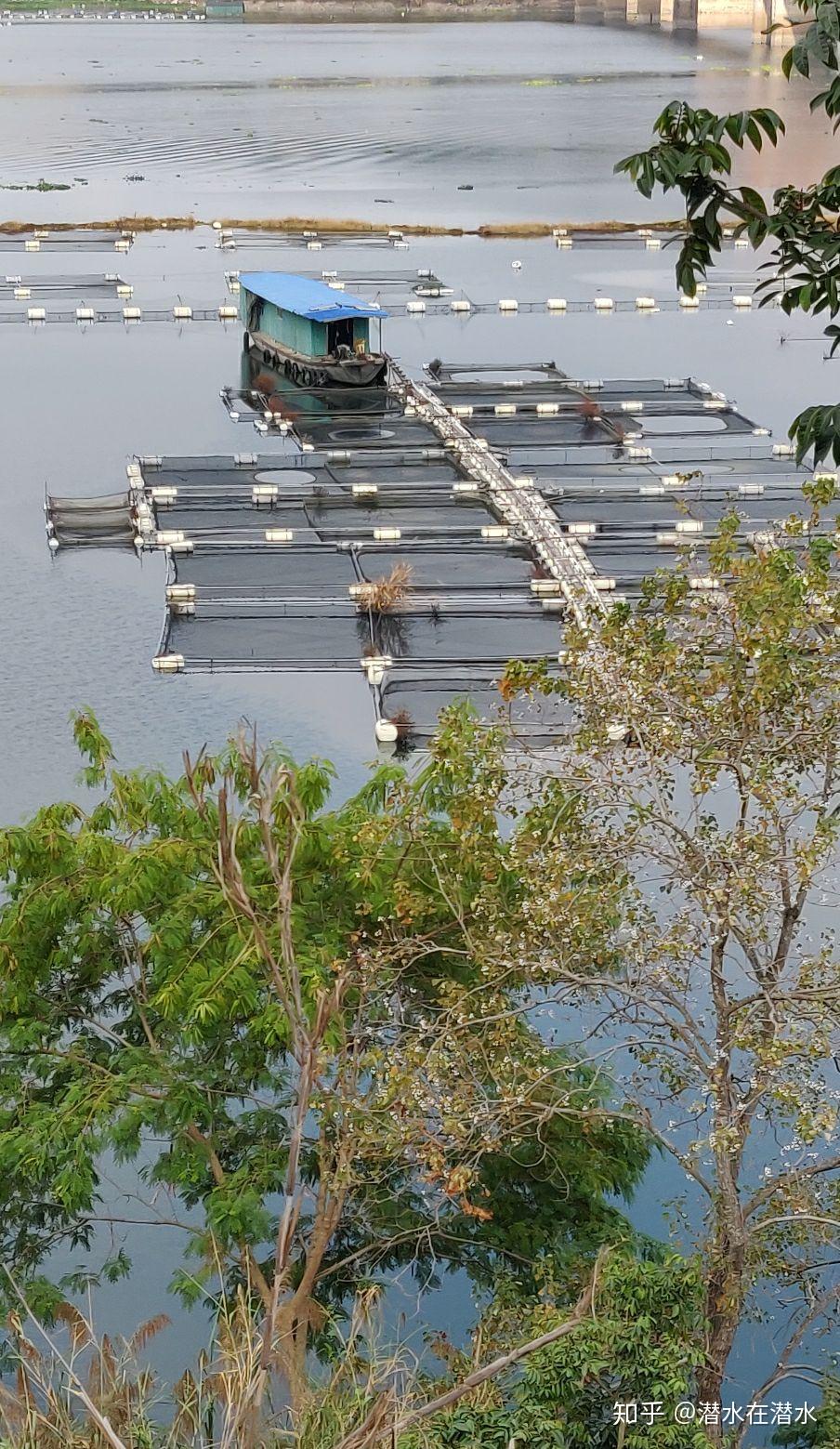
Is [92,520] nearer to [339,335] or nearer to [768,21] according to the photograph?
[339,335]

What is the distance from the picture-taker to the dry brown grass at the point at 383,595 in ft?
80.7

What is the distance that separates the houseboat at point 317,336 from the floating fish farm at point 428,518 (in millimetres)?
423

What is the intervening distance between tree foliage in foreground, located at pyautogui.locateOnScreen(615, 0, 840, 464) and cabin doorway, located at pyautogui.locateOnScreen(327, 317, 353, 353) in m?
29.6

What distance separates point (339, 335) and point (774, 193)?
1195 inches

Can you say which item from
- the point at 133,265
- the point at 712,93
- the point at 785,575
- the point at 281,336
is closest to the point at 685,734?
the point at 785,575

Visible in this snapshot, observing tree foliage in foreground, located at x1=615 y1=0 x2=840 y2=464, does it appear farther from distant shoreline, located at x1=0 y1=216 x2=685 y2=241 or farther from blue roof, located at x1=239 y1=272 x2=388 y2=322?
distant shoreline, located at x1=0 y1=216 x2=685 y2=241

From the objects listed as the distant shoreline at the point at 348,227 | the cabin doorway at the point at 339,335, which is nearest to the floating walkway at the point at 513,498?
the cabin doorway at the point at 339,335

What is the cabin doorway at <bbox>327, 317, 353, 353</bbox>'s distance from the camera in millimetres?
37438

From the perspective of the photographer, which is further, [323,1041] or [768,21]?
[768,21]

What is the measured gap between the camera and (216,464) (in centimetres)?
3180

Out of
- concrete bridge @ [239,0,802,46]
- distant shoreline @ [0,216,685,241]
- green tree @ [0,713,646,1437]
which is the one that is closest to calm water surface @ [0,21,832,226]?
distant shoreline @ [0,216,685,241]

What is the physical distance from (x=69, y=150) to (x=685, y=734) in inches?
2965

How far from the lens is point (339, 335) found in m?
37.7

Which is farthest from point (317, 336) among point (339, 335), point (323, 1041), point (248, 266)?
point (323, 1041)
